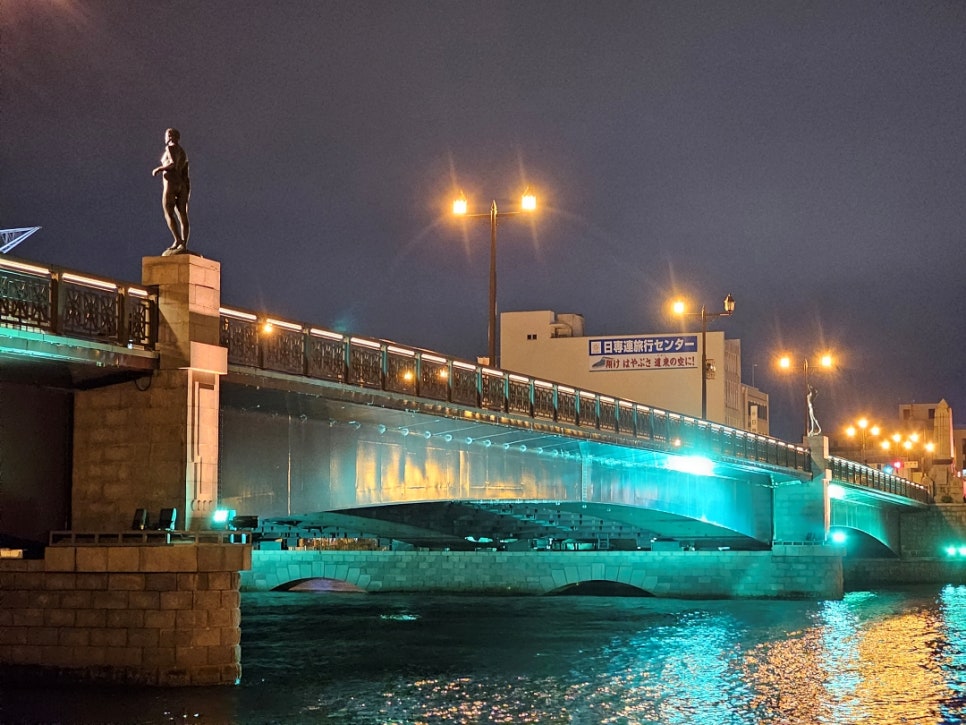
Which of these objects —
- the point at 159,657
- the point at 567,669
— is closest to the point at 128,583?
the point at 159,657

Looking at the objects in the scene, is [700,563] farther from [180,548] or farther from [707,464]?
[180,548]

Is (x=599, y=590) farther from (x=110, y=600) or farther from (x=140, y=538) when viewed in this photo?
(x=110, y=600)

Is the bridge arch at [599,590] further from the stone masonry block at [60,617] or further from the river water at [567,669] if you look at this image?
the stone masonry block at [60,617]

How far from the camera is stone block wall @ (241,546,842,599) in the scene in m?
62.4

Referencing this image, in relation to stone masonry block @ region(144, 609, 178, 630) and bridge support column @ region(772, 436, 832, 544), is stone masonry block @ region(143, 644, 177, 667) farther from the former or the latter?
bridge support column @ region(772, 436, 832, 544)

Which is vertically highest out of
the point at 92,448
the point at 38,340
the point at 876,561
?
the point at 38,340

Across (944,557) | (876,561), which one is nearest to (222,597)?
(876,561)

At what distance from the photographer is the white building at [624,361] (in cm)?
13025

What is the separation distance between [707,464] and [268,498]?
28.9m

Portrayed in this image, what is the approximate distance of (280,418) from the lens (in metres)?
29.2

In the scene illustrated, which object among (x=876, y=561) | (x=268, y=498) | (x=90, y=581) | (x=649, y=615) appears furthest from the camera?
(x=876, y=561)

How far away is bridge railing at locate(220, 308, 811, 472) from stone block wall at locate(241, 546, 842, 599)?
11.0 meters

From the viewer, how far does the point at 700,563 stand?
2461 inches

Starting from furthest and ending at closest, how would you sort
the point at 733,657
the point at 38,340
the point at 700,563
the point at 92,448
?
the point at 700,563
the point at 733,657
the point at 92,448
the point at 38,340
